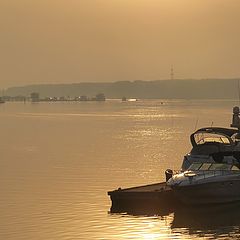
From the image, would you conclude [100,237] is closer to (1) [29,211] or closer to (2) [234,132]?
(1) [29,211]

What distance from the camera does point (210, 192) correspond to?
32.6 meters

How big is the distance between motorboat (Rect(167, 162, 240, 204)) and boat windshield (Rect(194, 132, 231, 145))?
11.9ft

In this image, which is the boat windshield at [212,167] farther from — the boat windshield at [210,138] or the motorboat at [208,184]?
the boat windshield at [210,138]

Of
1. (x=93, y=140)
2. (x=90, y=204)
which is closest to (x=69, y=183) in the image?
(x=90, y=204)

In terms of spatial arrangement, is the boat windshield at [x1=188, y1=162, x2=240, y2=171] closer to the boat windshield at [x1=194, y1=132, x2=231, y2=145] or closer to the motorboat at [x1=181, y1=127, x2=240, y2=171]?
the motorboat at [x1=181, y1=127, x2=240, y2=171]

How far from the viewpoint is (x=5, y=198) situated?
3609cm

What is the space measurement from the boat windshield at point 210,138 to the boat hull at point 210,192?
4363mm

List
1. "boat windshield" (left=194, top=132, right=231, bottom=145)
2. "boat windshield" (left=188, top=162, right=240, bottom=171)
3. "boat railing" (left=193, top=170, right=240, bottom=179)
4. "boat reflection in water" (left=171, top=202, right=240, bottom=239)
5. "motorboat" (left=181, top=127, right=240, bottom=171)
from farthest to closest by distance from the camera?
1. "boat windshield" (left=194, top=132, right=231, bottom=145)
2. "motorboat" (left=181, top=127, right=240, bottom=171)
3. "boat windshield" (left=188, top=162, right=240, bottom=171)
4. "boat railing" (left=193, top=170, right=240, bottom=179)
5. "boat reflection in water" (left=171, top=202, right=240, bottom=239)

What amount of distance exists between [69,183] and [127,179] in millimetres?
3966

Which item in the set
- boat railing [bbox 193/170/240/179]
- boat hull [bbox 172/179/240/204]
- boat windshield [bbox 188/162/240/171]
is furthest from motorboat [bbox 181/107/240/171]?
boat hull [bbox 172/179/240/204]

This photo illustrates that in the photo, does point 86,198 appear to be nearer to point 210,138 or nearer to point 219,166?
point 219,166

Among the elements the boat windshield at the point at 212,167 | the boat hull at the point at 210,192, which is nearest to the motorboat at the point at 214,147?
the boat windshield at the point at 212,167

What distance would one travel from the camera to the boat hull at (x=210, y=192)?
3212cm

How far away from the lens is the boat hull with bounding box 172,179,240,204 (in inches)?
1265
